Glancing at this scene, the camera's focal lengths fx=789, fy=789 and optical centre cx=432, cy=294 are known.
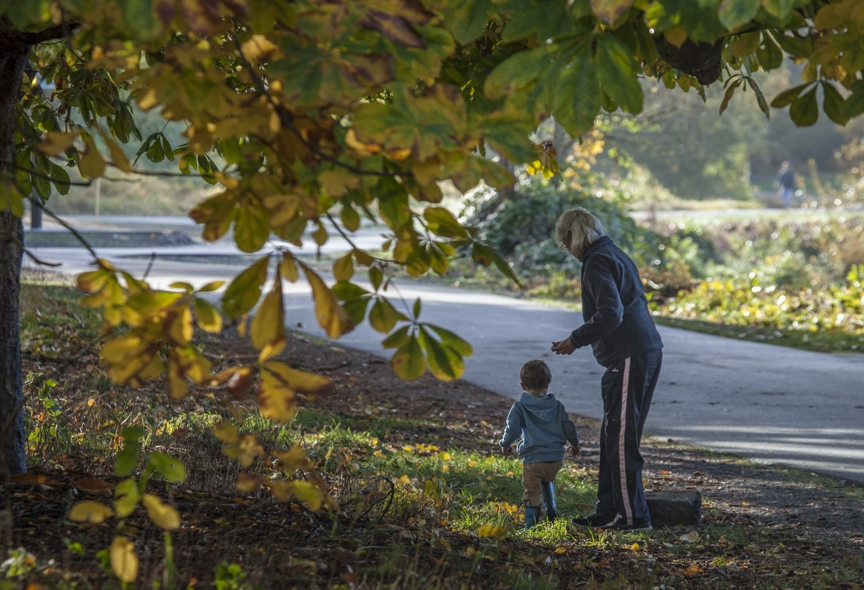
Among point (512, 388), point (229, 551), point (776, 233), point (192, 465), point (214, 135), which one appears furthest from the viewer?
point (776, 233)

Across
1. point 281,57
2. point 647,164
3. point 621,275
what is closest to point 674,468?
point 621,275

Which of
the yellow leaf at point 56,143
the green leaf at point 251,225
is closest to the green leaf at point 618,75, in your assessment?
the green leaf at point 251,225

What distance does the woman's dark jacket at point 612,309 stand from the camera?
400cm

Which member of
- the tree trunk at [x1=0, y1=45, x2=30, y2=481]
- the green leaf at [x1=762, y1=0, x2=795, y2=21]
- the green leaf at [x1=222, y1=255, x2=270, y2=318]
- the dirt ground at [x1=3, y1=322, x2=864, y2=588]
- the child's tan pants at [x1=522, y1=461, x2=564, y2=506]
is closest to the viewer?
the green leaf at [x1=762, y1=0, x2=795, y2=21]

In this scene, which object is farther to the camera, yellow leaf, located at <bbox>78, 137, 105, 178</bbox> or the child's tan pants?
the child's tan pants

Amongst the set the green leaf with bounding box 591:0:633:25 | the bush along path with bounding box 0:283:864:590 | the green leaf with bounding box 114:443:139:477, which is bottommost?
the bush along path with bounding box 0:283:864:590

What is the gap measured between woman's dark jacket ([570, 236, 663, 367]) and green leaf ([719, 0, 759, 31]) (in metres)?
2.49

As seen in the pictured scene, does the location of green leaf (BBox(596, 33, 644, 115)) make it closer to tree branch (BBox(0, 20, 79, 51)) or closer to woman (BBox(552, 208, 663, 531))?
tree branch (BBox(0, 20, 79, 51))

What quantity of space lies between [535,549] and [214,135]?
2.46 metres

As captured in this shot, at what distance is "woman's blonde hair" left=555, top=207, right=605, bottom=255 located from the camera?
4.18m

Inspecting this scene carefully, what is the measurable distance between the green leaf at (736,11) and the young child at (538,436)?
2.83 meters

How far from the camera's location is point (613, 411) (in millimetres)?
4172

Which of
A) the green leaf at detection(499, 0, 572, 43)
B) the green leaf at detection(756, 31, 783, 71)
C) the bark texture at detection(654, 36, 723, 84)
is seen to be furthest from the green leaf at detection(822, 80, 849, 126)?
the green leaf at detection(499, 0, 572, 43)

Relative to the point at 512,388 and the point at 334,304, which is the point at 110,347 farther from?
the point at 512,388
